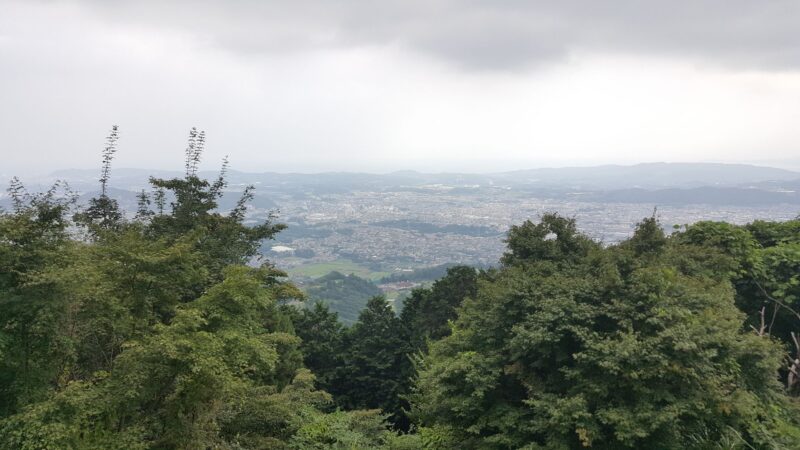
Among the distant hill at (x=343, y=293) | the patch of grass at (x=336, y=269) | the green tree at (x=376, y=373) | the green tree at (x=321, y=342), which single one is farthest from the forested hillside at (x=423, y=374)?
the patch of grass at (x=336, y=269)

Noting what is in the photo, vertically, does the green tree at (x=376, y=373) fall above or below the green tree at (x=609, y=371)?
below

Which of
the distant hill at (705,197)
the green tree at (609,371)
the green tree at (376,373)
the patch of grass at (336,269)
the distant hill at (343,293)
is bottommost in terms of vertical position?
the patch of grass at (336,269)

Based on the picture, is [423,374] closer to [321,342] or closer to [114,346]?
[114,346]

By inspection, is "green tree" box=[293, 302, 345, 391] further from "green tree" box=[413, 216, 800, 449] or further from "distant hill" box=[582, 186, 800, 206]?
"distant hill" box=[582, 186, 800, 206]

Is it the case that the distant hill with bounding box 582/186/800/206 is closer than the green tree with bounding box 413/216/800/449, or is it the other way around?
the green tree with bounding box 413/216/800/449

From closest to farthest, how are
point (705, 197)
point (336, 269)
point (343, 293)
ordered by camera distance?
point (343, 293)
point (336, 269)
point (705, 197)

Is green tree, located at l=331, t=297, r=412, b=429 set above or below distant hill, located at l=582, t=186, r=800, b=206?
below

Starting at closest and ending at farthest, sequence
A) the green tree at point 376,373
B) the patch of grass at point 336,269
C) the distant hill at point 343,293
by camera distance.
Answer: the green tree at point 376,373, the distant hill at point 343,293, the patch of grass at point 336,269

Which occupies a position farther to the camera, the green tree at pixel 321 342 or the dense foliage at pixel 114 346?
the green tree at pixel 321 342

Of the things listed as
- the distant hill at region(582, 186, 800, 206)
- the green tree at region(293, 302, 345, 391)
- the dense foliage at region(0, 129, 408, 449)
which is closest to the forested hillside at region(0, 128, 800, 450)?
the dense foliage at region(0, 129, 408, 449)

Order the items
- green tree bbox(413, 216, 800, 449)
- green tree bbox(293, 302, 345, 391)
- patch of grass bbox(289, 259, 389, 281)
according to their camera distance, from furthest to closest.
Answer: patch of grass bbox(289, 259, 389, 281) < green tree bbox(293, 302, 345, 391) < green tree bbox(413, 216, 800, 449)

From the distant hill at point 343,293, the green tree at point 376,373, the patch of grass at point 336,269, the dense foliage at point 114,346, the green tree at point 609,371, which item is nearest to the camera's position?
the dense foliage at point 114,346

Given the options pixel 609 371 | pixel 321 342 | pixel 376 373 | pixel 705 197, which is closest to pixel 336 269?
pixel 321 342

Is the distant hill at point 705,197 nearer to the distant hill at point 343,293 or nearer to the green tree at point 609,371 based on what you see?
the distant hill at point 343,293
